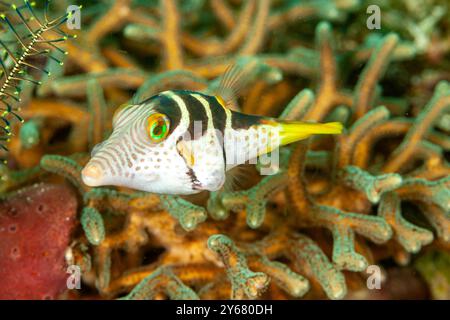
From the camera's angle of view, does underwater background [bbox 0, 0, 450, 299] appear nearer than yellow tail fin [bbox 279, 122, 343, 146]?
No

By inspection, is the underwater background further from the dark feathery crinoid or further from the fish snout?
the fish snout

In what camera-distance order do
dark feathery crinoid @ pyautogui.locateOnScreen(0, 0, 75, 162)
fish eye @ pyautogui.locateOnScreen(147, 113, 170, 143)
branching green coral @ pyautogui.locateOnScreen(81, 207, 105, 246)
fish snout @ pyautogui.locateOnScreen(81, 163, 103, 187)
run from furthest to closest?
1. branching green coral @ pyautogui.locateOnScreen(81, 207, 105, 246)
2. dark feathery crinoid @ pyautogui.locateOnScreen(0, 0, 75, 162)
3. fish eye @ pyautogui.locateOnScreen(147, 113, 170, 143)
4. fish snout @ pyautogui.locateOnScreen(81, 163, 103, 187)

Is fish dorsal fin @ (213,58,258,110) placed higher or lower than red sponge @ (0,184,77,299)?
higher

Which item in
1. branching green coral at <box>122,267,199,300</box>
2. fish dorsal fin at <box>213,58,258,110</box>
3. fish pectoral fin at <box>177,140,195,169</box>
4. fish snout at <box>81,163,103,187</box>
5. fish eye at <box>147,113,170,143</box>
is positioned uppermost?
fish dorsal fin at <box>213,58,258,110</box>

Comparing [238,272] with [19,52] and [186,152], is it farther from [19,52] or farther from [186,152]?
[19,52]

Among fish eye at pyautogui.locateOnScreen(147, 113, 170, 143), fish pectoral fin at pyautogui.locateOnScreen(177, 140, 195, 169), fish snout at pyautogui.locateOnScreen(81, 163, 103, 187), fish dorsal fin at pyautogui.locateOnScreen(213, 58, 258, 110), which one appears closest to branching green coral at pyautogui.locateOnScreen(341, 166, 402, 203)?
fish dorsal fin at pyautogui.locateOnScreen(213, 58, 258, 110)

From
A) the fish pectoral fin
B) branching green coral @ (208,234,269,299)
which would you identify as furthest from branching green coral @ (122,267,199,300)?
the fish pectoral fin

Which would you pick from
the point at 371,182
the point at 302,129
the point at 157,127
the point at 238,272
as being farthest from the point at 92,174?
the point at 371,182

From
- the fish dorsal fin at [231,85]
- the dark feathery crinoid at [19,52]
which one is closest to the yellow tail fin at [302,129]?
the fish dorsal fin at [231,85]

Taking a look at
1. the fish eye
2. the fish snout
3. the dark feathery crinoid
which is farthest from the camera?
the dark feathery crinoid
